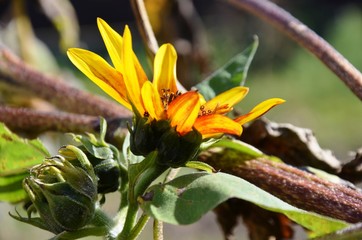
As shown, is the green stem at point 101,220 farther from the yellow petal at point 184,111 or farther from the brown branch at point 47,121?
the brown branch at point 47,121

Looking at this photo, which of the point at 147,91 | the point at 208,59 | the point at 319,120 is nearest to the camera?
the point at 147,91

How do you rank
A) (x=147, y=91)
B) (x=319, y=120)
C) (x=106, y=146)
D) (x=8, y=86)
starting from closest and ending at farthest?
(x=147, y=91), (x=106, y=146), (x=8, y=86), (x=319, y=120)


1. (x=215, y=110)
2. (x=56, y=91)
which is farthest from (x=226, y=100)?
(x=56, y=91)

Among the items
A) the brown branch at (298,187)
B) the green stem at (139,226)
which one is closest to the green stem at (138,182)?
the green stem at (139,226)

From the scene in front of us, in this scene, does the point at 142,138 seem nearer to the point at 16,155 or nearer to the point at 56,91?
the point at 16,155

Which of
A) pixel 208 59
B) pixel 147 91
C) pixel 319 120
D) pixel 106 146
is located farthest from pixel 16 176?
pixel 319 120

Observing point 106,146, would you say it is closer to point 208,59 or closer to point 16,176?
point 16,176
